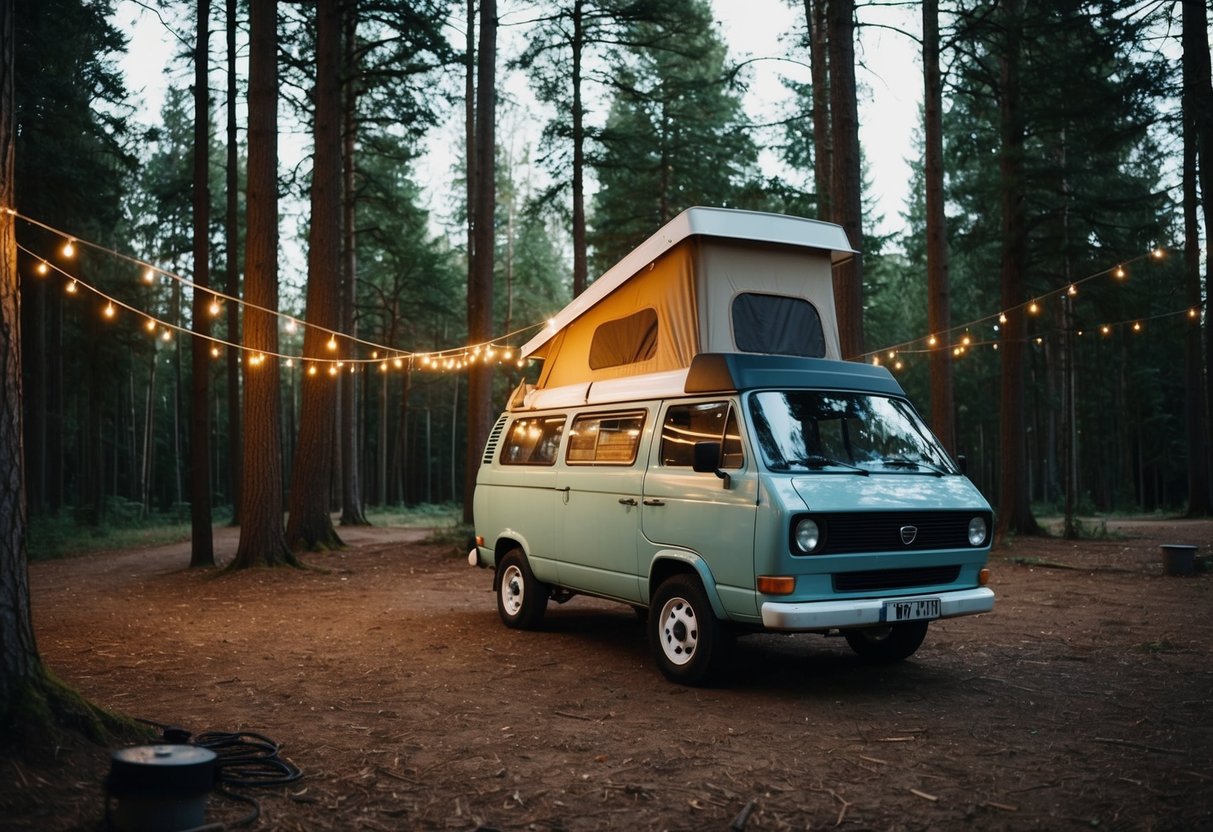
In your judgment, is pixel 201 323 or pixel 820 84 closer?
pixel 201 323

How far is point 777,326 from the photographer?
8.91 m

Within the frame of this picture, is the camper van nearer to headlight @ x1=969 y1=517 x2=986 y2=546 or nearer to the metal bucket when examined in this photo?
headlight @ x1=969 y1=517 x2=986 y2=546

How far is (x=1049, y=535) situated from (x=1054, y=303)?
420 inches

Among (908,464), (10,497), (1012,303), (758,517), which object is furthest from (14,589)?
(1012,303)

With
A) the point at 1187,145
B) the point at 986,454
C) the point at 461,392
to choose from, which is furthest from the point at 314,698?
the point at 986,454

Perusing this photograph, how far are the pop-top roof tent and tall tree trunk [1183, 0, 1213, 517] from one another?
428 inches

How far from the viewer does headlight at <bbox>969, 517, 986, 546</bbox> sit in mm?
7039

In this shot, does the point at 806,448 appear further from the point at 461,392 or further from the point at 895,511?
the point at 461,392

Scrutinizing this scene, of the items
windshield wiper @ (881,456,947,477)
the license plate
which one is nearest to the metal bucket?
windshield wiper @ (881,456,947,477)

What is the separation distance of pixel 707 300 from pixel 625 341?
4.13ft

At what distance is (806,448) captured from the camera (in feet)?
22.9

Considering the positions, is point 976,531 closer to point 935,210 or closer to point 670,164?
point 935,210

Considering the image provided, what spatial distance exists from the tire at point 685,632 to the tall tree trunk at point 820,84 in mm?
10289

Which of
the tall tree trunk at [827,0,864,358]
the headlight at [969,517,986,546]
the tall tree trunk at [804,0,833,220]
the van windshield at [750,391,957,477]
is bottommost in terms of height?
the headlight at [969,517,986,546]
